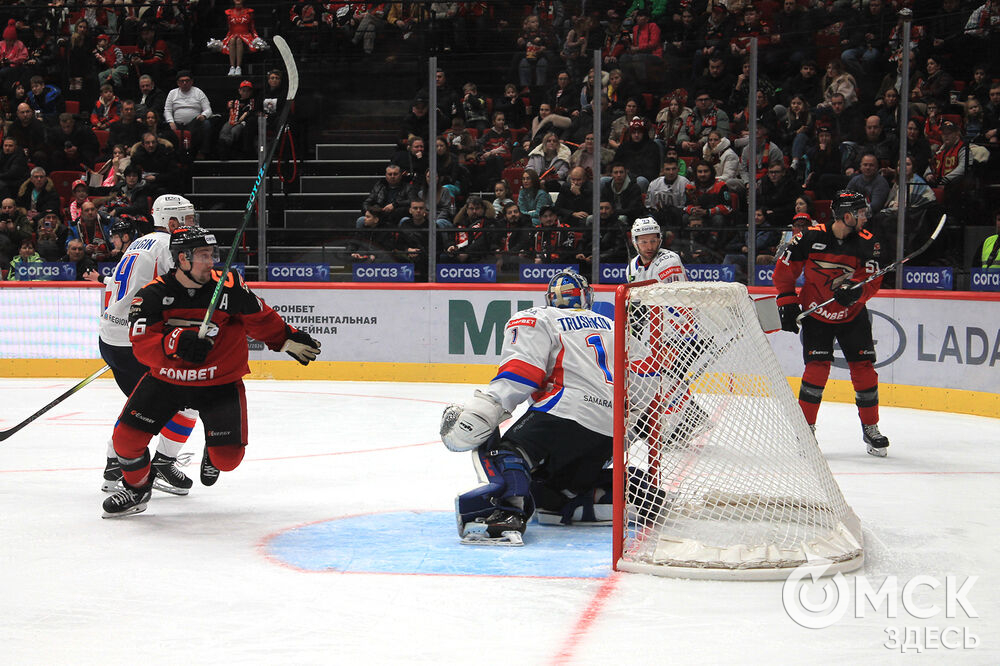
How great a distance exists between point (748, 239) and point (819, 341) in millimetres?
2423

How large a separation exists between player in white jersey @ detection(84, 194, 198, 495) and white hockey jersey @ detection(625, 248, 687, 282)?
246 cm

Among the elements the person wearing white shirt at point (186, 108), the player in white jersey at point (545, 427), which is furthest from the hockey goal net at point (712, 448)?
the person wearing white shirt at point (186, 108)

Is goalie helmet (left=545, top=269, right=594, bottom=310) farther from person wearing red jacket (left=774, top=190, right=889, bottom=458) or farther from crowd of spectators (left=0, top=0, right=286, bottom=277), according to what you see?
crowd of spectators (left=0, top=0, right=286, bottom=277)

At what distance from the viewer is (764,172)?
8.62 metres

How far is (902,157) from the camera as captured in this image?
8.11m

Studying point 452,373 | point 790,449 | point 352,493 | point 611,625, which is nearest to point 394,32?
point 452,373

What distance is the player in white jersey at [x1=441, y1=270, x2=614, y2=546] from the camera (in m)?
3.88

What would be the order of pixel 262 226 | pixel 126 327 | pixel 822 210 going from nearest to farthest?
1. pixel 126 327
2. pixel 822 210
3. pixel 262 226

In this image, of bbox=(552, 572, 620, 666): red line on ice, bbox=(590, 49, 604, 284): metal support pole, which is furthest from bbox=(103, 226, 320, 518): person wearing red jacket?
bbox=(590, 49, 604, 284): metal support pole

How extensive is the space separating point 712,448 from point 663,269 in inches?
103

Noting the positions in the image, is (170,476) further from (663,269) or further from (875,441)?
(875,441)

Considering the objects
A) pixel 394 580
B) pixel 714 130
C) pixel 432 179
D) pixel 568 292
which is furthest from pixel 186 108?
pixel 394 580

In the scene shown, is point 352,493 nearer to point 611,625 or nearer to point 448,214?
point 611,625

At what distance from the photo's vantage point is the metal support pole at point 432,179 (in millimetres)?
9273
